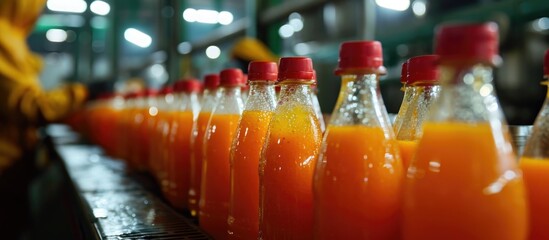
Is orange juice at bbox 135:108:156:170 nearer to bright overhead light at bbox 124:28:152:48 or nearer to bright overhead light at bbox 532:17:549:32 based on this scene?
bright overhead light at bbox 532:17:549:32

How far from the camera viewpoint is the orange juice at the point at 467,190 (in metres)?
0.51

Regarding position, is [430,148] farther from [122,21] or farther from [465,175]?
[122,21]

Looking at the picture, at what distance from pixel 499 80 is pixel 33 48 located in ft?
40.2

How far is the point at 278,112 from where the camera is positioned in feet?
2.66

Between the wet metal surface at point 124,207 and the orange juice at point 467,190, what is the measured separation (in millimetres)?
622

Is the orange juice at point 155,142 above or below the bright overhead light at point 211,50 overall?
below

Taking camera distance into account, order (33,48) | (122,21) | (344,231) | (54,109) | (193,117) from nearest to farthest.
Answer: (344,231)
(193,117)
(54,109)
(122,21)
(33,48)

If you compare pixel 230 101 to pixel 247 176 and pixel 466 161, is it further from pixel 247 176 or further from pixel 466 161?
pixel 466 161

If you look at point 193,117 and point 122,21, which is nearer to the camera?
point 193,117

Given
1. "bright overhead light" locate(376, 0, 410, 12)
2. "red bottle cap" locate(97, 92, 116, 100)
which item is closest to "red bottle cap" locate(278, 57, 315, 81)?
"red bottle cap" locate(97, 92, 116, 100)

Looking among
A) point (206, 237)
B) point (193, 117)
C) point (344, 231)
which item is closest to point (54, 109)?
point (193, 117)

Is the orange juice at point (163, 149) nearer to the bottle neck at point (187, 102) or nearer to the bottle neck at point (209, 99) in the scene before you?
the bottle neck at point (187, 102)

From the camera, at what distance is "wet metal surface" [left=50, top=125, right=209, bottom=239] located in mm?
1098

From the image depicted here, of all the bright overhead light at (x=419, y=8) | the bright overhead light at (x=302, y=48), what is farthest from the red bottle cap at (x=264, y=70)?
the bright overhead light at (x=302, y=48)
